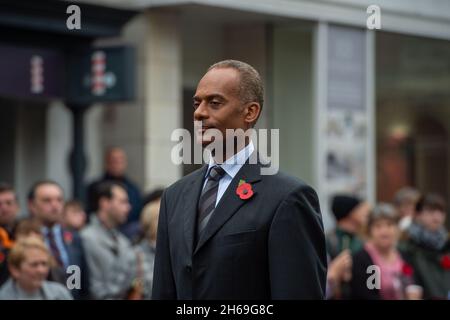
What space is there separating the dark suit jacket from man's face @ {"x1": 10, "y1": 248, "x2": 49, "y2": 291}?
3834 millimetres

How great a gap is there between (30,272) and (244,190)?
4.04 m

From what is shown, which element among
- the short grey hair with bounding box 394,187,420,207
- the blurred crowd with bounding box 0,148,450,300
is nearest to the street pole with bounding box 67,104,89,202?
the blurred crowd with bounding box 0,148,450,300

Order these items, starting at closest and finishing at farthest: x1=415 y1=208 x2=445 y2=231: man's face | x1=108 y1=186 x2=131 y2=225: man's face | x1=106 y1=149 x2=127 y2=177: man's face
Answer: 1. x1=108 y1=186 x2=131 y2=225: man's face
2. x1=415 y1=208 x2=445 y2=231: man's face
3. x1=106 y1=149 x2=127 y2=177: man's face

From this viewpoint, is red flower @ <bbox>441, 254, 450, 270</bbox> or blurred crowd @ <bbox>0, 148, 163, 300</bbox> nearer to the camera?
blurred crowd @ <bbox>0, 148, 163, 300</bbox>

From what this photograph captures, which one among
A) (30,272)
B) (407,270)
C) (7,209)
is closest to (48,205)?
(7,209)

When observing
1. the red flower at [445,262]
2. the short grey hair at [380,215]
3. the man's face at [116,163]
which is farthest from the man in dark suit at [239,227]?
the man's face at [116,163]

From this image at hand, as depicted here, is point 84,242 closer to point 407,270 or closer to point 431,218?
point 407,270

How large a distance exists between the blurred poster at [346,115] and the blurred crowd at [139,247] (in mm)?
5095

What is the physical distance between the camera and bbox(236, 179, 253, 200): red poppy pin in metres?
4.52

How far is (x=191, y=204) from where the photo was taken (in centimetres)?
463

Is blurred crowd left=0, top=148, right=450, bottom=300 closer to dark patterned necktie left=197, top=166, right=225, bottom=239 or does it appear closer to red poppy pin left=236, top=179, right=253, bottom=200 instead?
dark patterned necktie left=197, top=166, right=225, bottom=239

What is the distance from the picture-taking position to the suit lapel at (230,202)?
447 centimetres

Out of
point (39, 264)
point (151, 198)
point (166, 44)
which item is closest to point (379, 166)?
point (166, 44)
